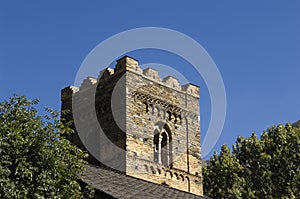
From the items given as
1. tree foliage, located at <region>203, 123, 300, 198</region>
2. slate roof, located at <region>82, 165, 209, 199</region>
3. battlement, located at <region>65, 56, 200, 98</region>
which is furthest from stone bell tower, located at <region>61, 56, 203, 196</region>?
tree foliage, located at <region>203, 123, 300, 198</region>

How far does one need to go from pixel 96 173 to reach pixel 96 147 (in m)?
10.6

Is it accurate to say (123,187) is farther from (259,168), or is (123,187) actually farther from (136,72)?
(259,168)

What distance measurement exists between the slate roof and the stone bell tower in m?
7.05

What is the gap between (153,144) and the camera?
2719cm

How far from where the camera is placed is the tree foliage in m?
35.9

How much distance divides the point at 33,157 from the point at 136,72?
52.4 ft

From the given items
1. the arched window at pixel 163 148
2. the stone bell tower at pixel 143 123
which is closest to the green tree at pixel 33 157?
the stone bell tower at pixel 143 123

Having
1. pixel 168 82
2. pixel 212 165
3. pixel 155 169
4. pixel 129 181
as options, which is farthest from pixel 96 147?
pixel 212 165

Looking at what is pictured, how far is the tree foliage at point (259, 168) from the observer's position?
35938mm

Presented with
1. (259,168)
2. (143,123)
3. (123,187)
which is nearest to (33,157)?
(123,187)

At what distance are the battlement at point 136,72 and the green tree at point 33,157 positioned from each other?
568 inches

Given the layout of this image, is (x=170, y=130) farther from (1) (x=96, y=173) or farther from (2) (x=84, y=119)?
(1) (x=96, y=173)

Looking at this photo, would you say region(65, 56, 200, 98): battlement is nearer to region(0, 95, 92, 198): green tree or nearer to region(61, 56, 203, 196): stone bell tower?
region(61, 56, 203, 196): stone bell tower

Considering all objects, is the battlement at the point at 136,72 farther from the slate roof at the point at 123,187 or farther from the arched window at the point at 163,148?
the slate roof at the point at 123,187
